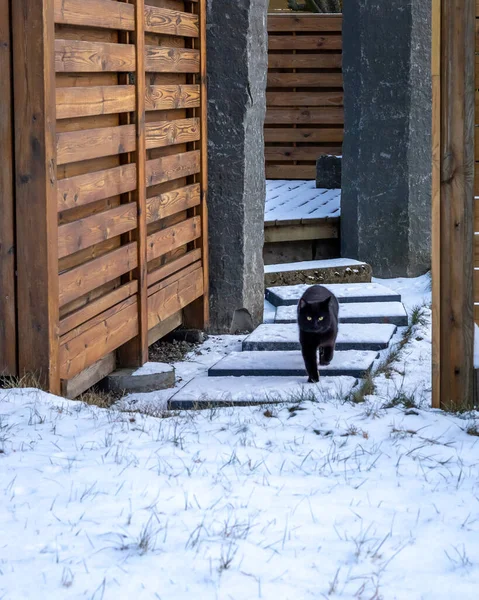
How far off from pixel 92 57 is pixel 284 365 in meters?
2.24

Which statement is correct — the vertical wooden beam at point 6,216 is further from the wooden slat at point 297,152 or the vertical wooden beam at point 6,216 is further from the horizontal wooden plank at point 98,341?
the wooden slat at point 297,152

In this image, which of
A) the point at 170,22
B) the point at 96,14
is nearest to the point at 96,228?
the point at 96,14

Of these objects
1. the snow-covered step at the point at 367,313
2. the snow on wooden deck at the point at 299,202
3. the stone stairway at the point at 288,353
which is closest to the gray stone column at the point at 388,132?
the snow on wooden deck at the point at 299,202

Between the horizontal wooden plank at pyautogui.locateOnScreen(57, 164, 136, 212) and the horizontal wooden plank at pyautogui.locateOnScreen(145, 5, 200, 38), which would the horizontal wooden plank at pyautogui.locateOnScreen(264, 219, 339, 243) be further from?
the horizontal wooden plank at pyautogui.locateOnScreen(57, 164, 136, 212)

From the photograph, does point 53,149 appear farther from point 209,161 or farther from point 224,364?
point 209,161

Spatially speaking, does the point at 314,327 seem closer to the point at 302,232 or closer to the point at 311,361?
the point at 311,361

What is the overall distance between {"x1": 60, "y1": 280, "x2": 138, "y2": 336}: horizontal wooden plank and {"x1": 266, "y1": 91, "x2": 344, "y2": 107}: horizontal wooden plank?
7.20 m

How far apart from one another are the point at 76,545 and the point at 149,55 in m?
4.27

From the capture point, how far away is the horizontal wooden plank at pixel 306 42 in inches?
522

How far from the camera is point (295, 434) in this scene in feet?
14.9

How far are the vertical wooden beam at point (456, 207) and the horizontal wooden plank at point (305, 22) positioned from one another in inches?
338

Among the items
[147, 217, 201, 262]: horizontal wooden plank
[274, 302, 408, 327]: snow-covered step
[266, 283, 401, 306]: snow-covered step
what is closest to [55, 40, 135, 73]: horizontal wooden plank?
[147, 217, 201, 262]: horizontal wooden plank

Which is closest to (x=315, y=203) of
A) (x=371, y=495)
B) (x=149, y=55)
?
(x=149, y=55)

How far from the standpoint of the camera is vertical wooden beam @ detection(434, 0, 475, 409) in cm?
Result: 489
